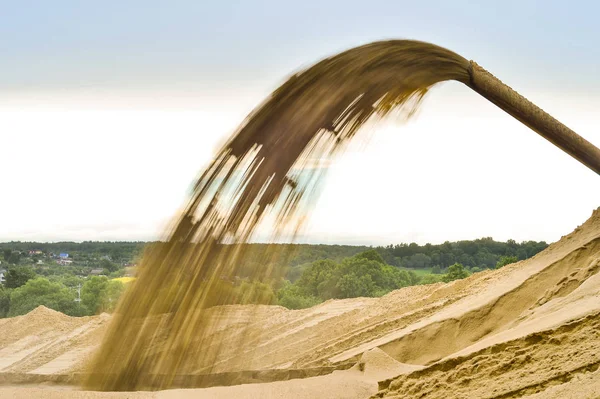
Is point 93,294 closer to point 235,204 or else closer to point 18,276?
point 18,276

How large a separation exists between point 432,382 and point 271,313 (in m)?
6.10

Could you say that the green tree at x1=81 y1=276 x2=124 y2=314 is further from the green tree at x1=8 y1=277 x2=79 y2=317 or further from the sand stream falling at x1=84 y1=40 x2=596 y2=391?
the sand stream falling at x1=84 y1=40 x2=596 y2=391

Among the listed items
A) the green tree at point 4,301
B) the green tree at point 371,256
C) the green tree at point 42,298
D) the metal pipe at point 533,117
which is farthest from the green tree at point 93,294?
the metal pipe at point 533,117

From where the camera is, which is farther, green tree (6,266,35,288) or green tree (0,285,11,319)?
green tree (6,266,35,288)

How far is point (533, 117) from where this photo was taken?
4.66 m

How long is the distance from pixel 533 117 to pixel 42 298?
8761mm

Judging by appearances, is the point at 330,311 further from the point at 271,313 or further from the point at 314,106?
the point at 314,106

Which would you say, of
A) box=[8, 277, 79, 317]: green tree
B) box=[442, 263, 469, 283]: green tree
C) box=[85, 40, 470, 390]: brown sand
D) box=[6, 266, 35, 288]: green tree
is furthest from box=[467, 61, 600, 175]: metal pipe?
box=[6, 266, 35, 288]: green tree

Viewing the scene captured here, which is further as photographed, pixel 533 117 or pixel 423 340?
pixel 423 340

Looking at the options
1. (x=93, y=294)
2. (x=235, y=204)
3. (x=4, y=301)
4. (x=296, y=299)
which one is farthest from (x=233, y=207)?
(x=4, y=301)

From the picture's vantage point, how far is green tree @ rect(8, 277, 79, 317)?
1072cm

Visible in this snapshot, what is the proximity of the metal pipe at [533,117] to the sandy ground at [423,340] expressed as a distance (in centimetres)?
82

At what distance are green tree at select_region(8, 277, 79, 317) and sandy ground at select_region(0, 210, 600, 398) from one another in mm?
1037

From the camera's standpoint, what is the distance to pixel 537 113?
15.3ft
